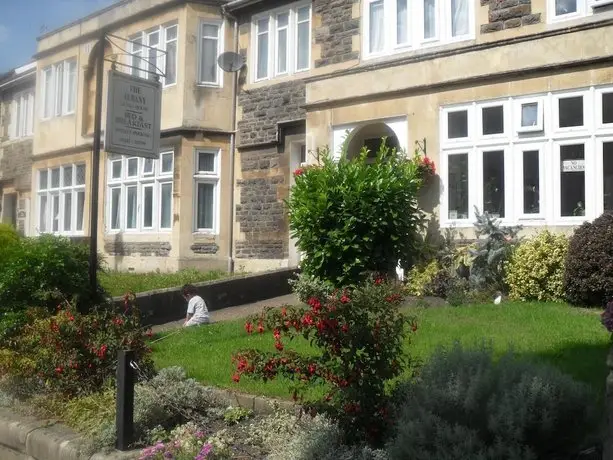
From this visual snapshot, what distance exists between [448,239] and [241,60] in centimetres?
851

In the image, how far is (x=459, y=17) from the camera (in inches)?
579

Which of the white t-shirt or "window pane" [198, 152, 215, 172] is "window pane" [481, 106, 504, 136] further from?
"window pane" [198, 152, 215, 172]

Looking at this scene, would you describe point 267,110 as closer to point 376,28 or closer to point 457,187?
point 376,28

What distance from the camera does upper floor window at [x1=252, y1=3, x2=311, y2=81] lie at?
59.5ft

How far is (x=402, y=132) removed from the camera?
48.2 ft

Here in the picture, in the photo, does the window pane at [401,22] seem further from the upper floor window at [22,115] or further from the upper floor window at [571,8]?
the upper floor window at [22,115]

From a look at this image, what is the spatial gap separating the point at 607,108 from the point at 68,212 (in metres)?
18.0

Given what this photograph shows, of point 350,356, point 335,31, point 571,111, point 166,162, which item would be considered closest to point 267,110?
point 335,31

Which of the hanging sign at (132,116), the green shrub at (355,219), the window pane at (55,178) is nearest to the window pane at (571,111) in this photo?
the green shrub at (355,219)

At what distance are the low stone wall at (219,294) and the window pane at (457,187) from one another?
14.1 ft

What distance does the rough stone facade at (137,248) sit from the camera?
19641 millimetres

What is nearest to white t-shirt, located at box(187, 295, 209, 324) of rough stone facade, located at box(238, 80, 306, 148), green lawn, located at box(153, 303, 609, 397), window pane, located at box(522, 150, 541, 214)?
green lawn, located at box(153, 303, 609, 397)

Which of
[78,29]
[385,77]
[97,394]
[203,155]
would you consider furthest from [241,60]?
[97,394]

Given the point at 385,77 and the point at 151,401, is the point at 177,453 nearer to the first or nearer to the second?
the point at 151,401
